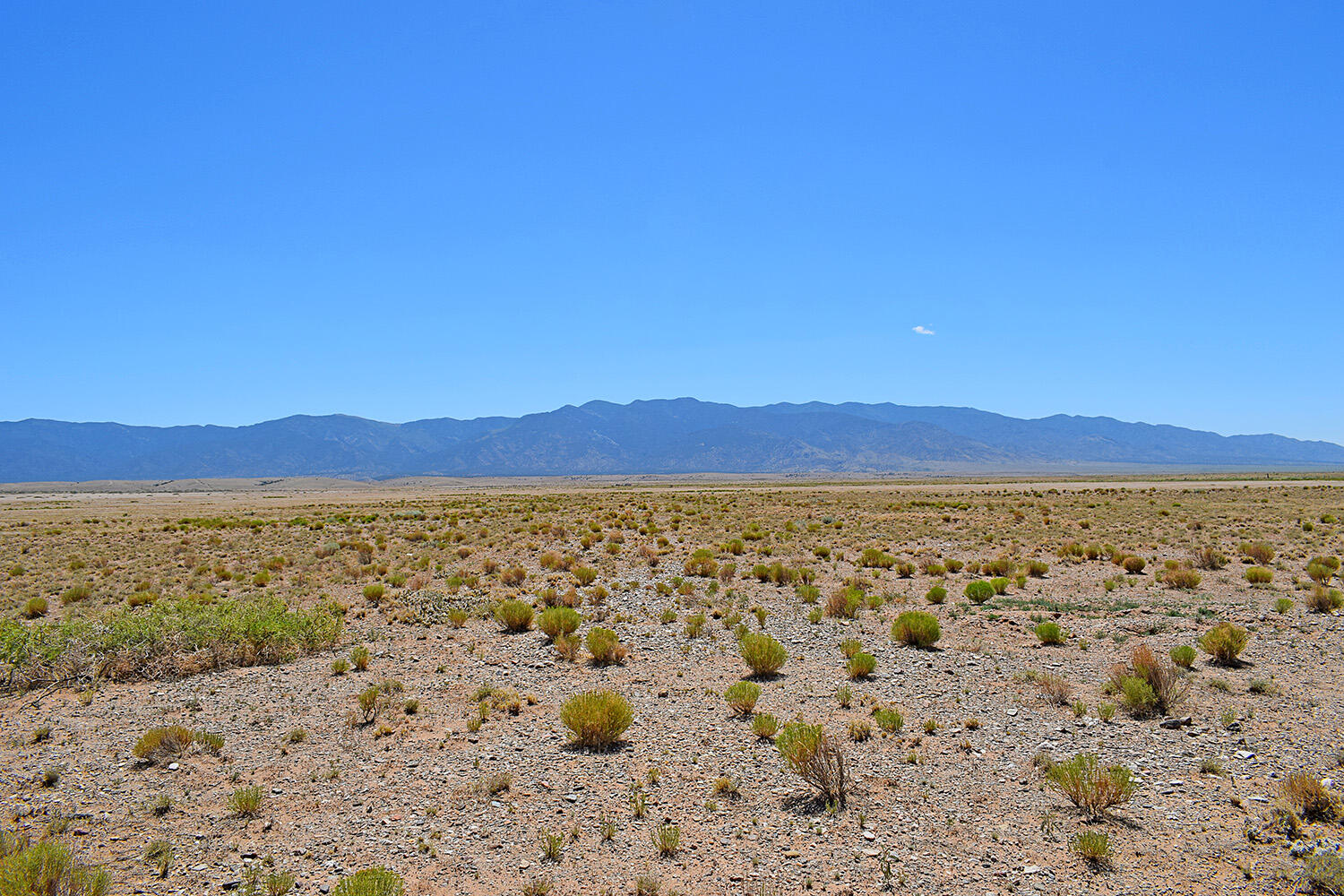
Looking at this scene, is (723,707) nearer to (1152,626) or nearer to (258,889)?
(258,889)

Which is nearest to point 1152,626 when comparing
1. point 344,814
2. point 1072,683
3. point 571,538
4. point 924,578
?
point 1072,683

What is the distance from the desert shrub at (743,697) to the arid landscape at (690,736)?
0.04 meters

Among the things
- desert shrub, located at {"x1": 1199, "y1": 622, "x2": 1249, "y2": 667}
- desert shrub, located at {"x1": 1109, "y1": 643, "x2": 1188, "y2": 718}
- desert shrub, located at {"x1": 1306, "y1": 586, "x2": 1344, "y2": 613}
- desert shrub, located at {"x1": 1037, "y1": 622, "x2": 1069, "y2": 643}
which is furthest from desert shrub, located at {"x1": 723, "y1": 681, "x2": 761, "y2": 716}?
desert shrub, located at {"x1": 1306, "y1": 586, "x2": 1344, "y2": 613}

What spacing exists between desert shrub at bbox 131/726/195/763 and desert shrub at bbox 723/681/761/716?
686cm

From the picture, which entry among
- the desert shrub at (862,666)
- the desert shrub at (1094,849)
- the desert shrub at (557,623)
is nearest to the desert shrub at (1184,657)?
the desert shrub at (862,666)

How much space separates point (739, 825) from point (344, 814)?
3.96 meters

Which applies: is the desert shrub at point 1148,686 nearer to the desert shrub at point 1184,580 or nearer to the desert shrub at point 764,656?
the desert shrub at point 764,656

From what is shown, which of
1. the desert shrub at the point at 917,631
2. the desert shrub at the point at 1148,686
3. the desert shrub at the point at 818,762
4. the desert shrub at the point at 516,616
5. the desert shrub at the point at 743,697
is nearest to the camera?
the desert shrub at the point at 818,762

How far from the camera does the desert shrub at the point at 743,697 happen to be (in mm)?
9930

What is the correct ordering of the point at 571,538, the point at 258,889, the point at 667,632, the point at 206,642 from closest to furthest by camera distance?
the point at 258,889, the point at 206,642, the point at 667,632, the point at 571,538

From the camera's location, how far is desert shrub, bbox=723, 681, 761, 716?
391 inches

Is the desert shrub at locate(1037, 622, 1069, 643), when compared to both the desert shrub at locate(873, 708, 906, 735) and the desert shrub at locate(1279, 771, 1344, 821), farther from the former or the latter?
the desert shrub at locate(1279, 771, 1344, 821)

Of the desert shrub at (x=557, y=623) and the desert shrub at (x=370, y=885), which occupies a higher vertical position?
the desert shrub at (x=370, y=885)

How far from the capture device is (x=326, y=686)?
1141cm
